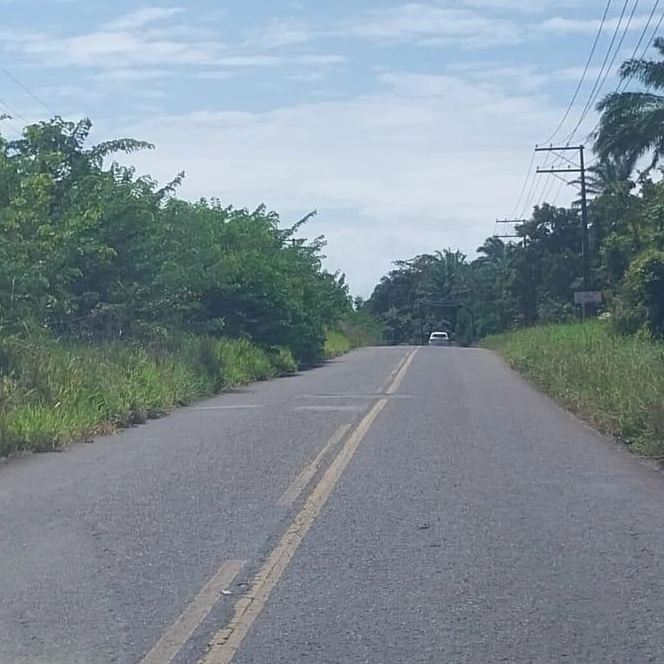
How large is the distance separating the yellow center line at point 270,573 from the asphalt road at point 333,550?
0.06ft

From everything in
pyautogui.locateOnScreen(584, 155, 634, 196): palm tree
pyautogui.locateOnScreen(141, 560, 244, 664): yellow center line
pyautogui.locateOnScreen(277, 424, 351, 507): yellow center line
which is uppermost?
pyautogui.locateOnScreen(584, 155, 634, 196): palm tree

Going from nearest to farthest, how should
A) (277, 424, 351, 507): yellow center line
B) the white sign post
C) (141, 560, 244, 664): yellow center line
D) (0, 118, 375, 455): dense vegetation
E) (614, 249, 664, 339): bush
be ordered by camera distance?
(141, 560, 244, 664): yellow center line → (277, 424, 351, 507): yellow center line → (0, 118, 375, 455): dense vegetation → (614, 249, 664, 339): bush → the white sign post

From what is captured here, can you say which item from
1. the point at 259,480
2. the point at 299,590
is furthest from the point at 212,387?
the point at 299,590

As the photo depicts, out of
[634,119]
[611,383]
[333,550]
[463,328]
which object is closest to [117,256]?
[611,383]

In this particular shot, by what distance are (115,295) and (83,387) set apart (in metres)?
8.04

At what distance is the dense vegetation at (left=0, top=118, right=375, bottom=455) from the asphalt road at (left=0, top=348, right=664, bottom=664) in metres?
2.58

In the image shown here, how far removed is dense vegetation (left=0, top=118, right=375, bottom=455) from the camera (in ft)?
67.2

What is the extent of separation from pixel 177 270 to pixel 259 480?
17.2 m

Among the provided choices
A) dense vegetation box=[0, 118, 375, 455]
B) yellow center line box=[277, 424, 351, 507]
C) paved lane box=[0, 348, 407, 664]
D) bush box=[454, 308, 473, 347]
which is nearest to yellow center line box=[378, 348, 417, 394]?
dense vegetation box=[0, 118, 375, 455]

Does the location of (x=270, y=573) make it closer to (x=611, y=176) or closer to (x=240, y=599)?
(x=240, y=599)

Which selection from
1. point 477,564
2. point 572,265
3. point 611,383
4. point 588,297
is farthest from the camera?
point 572,265

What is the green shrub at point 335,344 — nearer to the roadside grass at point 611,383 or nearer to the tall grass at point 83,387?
the roadside grass at point 611,383

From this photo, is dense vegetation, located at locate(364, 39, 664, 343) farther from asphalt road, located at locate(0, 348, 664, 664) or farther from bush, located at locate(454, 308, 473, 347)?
asphalt road, located at locate(0, 348, 664, 664)

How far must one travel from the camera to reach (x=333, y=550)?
980 centimetres
